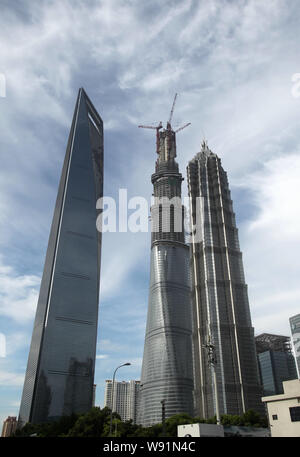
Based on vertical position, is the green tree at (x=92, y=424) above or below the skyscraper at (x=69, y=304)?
below

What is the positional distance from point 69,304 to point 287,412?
122 metres

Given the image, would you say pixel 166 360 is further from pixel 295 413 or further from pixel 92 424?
pixel 295 413

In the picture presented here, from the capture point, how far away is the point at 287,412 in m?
64.0

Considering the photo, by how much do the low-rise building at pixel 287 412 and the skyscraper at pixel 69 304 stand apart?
115619mm

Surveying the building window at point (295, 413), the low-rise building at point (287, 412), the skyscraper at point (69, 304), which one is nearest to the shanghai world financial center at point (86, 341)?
the skyscraper at point (69, 304)

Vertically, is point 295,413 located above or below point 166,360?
below

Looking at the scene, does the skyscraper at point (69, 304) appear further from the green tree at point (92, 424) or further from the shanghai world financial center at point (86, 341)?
the green tree at point (92, 424)

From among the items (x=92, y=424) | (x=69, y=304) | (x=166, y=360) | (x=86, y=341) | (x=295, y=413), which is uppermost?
(x=69, y=304)

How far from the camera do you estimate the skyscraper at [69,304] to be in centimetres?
15775

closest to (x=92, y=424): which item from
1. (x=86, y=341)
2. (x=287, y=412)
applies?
(x=287, y=412)

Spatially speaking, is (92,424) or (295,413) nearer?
(295,413)

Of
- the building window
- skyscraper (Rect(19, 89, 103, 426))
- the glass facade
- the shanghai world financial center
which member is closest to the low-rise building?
the building window

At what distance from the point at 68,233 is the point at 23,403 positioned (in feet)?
248
